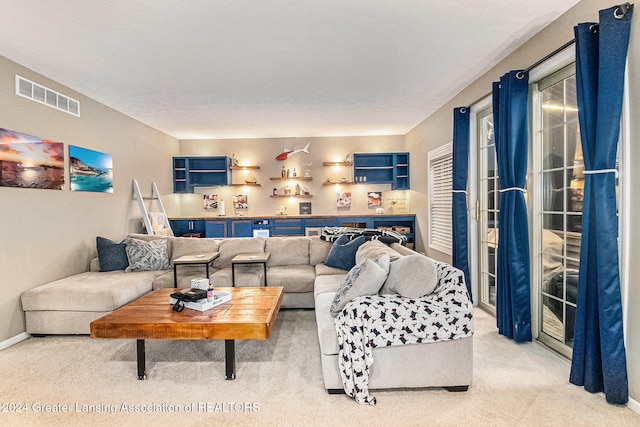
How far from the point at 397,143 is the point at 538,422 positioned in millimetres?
5571

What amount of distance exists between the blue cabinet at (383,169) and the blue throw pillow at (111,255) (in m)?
4.27

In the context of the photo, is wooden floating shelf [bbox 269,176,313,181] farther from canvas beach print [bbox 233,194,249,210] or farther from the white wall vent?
the white wall vent

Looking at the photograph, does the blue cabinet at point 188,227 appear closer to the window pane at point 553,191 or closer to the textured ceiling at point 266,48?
the textured ceiling at point 266,48

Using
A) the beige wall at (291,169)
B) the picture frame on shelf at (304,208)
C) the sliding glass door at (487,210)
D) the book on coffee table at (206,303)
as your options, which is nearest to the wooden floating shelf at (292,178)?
the beige wall at (291,169)

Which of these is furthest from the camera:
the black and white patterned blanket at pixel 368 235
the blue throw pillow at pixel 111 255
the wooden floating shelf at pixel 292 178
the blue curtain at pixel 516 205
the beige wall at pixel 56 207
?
the wooden floating shelf at pixel 292 178

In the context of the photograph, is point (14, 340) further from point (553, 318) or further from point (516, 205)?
point (553, 318)

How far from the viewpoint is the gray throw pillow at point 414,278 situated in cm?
223

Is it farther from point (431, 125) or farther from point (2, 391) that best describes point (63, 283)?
point (431, 125)

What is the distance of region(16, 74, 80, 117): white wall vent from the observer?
3205 mm

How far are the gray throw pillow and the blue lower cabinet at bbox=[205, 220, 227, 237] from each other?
459 cm

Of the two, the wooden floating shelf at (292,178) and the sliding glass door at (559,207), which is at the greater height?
the wooden floating shelf at (292,178)

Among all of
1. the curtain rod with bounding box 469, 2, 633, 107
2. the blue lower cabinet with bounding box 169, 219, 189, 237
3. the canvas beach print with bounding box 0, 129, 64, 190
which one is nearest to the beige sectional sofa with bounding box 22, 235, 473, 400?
the canvas beach print with bounding box 0, 129, 64, 190

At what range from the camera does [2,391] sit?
88.9 inches

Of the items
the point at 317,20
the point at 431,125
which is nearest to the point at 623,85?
the point at 317,20
